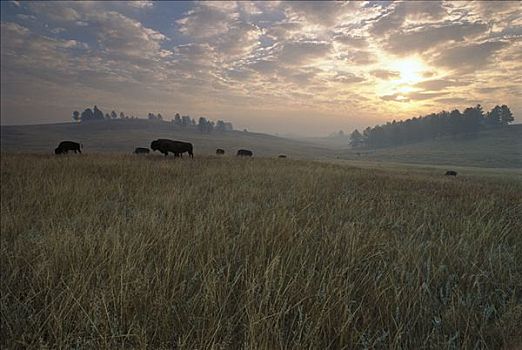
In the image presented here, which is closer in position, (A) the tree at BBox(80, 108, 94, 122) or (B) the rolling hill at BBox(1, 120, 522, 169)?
(B) the rolling hill at BBox(1, 120, 522, 169)

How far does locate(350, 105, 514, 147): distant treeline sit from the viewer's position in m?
74.9

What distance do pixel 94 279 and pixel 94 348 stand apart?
3.19 feet

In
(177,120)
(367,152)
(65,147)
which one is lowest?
(367,152)

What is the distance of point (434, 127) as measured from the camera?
322 ft

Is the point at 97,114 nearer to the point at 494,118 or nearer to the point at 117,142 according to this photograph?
the point at 117,142

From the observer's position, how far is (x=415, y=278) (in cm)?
243

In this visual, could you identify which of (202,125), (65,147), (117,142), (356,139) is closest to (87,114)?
(202,125)

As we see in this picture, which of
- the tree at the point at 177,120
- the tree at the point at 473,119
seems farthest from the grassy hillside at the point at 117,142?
the tree at the point at 473,119

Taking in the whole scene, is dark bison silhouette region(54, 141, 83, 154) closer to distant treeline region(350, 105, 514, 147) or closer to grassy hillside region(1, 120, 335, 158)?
grassy hillside region(1, 120, 335, 158)

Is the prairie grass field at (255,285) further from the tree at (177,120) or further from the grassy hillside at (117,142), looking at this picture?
the tree at (177,120)

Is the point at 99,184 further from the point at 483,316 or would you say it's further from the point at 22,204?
the point at 483,316

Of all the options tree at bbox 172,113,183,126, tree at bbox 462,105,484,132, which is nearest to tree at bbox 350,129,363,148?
tree at bbox 462,105,484,132

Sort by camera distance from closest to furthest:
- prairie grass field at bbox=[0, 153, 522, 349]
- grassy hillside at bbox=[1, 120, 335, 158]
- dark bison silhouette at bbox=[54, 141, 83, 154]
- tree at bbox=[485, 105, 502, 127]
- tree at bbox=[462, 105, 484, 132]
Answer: prairie grass field at bbox=[0, 153, 522, 349]
dark bison silhouette at bbox=[54, 141, 83, 154]
grassy hillside at bbox=[1, 120, 335, 158]
tree at bbox=[485, 105, 502, 127]
tree at bbox=[462, 105, 484, 132]

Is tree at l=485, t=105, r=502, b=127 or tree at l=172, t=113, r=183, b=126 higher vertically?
tree at l=172, t=113, r=183, b=126
